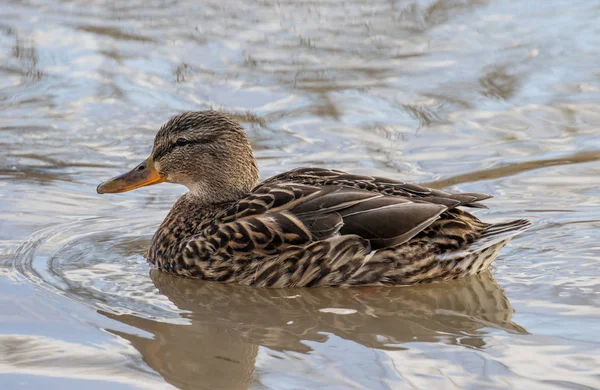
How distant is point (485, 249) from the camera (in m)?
6.57

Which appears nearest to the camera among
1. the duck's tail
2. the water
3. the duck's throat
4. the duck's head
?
the water

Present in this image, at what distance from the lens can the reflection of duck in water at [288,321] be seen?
5.51 metres

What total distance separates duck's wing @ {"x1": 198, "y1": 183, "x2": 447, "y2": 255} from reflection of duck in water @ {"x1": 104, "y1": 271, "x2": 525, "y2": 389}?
30 cm

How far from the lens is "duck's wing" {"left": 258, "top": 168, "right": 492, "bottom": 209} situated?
652 cm

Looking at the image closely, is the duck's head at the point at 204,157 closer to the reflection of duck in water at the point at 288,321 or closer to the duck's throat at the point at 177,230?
the duck's throat at the point at 177,230

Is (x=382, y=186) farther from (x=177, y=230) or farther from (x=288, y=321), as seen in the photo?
(x=177, y=230)

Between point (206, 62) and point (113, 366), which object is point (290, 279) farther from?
point (206, 62)

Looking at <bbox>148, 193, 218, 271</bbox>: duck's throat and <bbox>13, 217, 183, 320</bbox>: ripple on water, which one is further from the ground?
<bbox>148, 193, 218, 271</bbox>: duck's throat

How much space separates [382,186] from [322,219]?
0.48m

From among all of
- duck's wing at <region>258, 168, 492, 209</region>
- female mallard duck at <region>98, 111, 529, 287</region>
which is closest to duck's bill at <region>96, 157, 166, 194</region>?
female mallard duck at <region>98, 111, 529, 287</region>

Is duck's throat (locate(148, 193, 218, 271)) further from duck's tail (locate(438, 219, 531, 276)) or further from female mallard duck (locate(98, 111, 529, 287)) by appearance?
duck's tail (locate(438, 219, 531, 276))

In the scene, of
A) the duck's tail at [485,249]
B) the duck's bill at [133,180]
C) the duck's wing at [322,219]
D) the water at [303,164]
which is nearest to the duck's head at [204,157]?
the duck's bill at [133,180]

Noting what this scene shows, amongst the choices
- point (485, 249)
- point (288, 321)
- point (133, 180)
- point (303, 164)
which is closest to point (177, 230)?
point (133, 180)

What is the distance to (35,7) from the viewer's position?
44.2 ft
